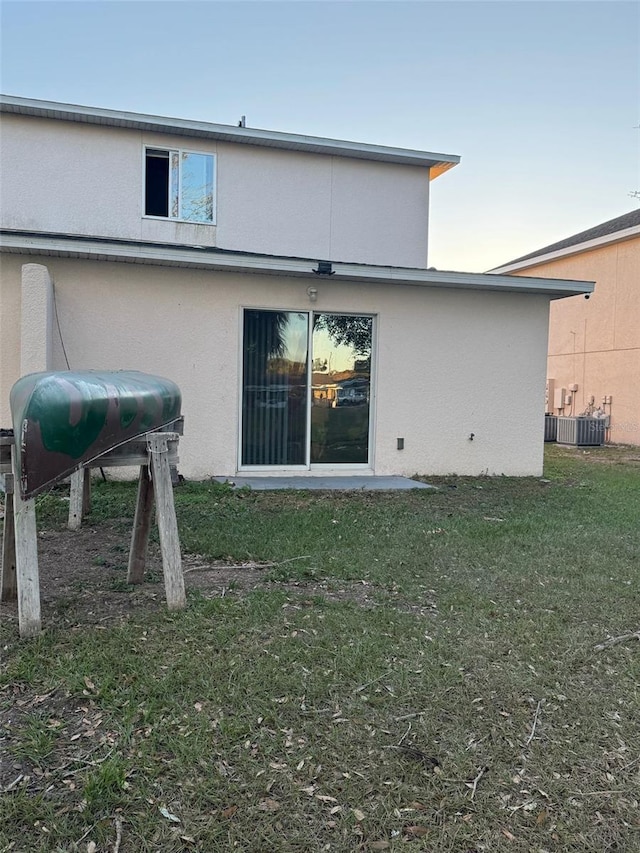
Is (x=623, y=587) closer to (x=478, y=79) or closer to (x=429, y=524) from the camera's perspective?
(x=429, y=524)

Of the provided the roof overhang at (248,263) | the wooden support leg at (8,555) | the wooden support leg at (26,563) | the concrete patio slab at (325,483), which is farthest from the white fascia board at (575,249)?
the wooden support leg at (26,563)

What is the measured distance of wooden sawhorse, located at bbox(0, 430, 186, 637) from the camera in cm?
314

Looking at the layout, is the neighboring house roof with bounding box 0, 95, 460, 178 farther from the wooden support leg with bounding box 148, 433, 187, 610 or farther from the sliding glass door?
the wooden support leg with bounding box 148, 433, 187, 610

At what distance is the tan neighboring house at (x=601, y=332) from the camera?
15492 mm

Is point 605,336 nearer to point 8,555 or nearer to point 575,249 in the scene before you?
point 575,249

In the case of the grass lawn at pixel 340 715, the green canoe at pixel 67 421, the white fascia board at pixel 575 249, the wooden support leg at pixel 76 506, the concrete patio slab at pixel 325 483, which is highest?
the white fascia board at pixel 575 249

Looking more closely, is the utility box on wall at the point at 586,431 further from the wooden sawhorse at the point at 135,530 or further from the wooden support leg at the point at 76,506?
the wooden sawhorse at the point at 135,530

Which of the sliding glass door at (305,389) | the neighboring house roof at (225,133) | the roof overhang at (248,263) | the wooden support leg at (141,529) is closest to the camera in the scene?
the wooden support leg at (141,529)

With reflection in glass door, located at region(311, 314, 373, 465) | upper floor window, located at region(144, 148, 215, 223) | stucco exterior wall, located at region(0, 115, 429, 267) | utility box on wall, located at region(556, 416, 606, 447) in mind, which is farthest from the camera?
utility box on wall, located at region(556, 416, 606, 447)

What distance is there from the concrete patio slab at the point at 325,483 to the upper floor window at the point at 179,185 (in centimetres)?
560

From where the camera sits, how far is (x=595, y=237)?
16797 millimetres

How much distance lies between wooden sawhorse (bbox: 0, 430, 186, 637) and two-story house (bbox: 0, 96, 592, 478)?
359 cm

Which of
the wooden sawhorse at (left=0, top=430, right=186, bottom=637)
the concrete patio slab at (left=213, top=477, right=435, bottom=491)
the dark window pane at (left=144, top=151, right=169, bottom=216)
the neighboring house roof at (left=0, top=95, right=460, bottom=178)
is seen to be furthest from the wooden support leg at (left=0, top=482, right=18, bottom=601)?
Result: the neighboring house roof at (left=0, top=95, right=460, bottom=178)

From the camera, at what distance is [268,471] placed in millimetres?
8531
